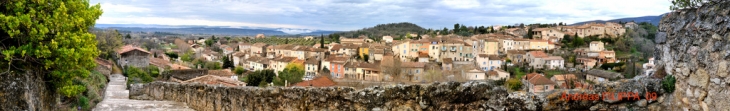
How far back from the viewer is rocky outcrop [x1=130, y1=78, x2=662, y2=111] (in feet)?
16.3

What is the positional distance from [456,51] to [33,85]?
69.8 metres

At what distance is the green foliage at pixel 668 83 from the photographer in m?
4.62

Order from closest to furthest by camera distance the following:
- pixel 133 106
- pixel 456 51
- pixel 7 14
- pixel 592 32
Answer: pixel 7 14 < pixel 133 106 < pixel 456 51 < pixel 592 32

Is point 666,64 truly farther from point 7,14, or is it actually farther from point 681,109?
point 7,14

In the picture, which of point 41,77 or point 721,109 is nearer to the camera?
point 721,109

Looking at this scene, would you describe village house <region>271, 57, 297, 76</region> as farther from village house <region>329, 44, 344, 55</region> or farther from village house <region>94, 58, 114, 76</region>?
village house <region>94, 58, 114, 76</region>

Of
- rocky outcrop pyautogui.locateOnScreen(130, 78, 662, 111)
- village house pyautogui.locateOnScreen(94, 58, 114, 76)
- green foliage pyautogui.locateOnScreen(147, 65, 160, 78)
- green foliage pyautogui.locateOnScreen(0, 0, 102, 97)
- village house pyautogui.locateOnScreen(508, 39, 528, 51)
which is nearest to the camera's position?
rocky outcrop pyautogui.locateOnScreen(130, 78, 662, 111)

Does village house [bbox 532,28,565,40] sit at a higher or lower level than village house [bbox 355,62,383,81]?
higher

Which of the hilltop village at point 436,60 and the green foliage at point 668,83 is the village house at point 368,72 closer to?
the hilltop village at point 436,60

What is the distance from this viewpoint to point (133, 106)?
922 centimetres

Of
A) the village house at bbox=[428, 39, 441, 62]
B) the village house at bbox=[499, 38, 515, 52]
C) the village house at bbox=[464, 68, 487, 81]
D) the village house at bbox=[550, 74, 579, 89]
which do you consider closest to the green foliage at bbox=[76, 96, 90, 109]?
the village house at bbox=[550, 74, 579, 89]

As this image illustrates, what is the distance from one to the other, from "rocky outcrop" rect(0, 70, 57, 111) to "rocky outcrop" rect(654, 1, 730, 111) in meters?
7.37

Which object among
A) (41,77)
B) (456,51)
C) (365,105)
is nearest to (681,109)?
(365,105)

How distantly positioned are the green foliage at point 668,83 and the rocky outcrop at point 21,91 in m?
7.33
